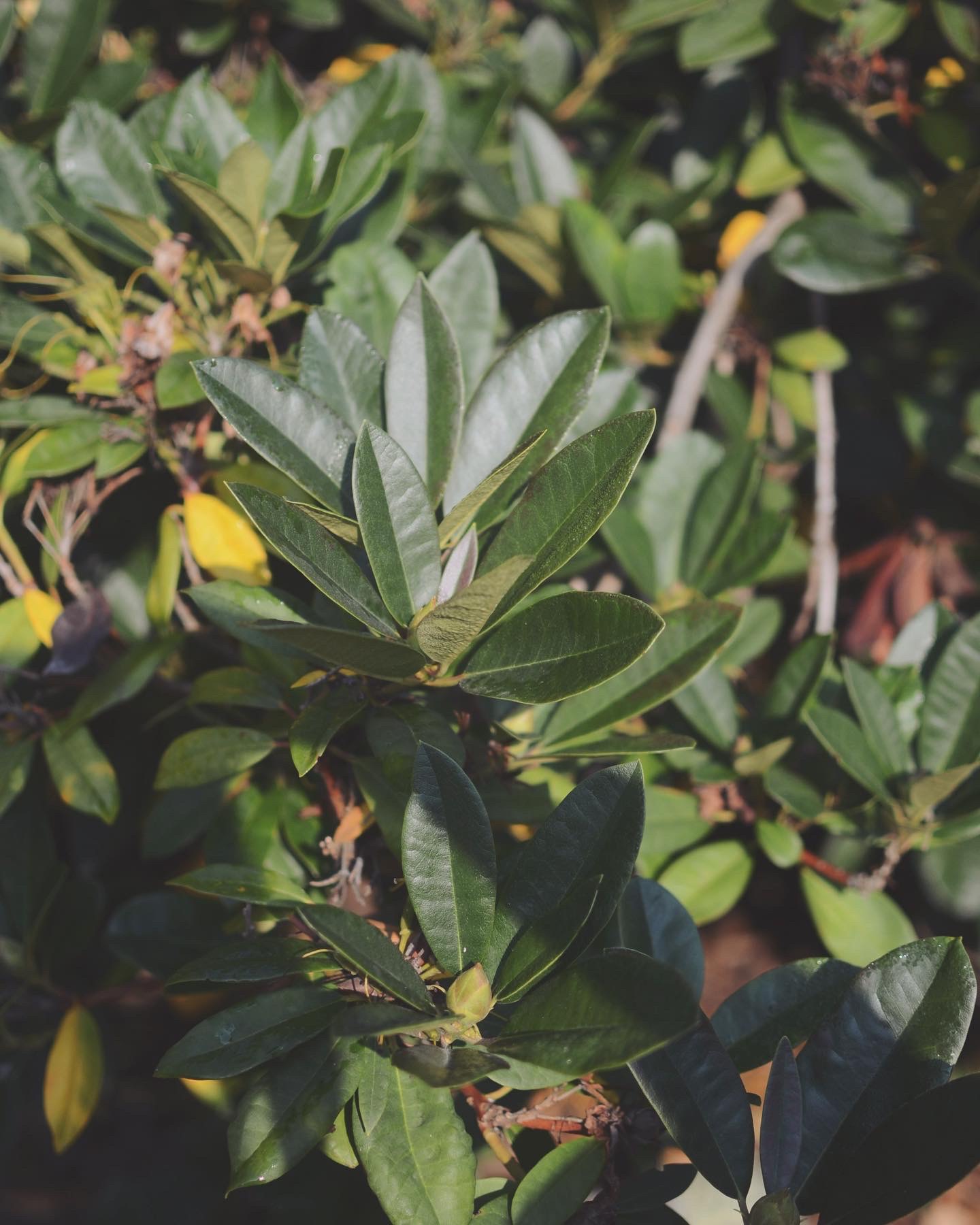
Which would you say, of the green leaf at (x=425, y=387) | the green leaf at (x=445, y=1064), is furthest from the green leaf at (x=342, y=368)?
the green leaf at (x=445, y=1064)

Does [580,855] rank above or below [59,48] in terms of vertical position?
below

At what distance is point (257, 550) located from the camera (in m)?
0.83

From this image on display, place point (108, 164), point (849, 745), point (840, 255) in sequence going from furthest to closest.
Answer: point (840, 255), point (108, 164), point (849, 745)

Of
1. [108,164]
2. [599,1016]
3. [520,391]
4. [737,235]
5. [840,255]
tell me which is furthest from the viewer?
[737,235]

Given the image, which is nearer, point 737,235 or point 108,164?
point 108,164

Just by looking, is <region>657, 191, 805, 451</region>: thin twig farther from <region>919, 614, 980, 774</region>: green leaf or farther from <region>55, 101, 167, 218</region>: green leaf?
<region>55, 101, 167, 218</region>: green leaf

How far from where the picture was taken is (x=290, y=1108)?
1.98 feet

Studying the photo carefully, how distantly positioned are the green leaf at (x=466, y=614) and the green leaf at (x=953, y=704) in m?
0.50

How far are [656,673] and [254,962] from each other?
356 millimetres

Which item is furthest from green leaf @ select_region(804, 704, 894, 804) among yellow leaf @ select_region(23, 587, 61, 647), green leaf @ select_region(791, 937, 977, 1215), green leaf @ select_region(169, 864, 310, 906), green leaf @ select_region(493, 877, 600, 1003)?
yellow leaf @ select_region(23, 587, 61, 647)

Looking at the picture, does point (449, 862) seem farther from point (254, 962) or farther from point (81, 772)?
point (81, 772)

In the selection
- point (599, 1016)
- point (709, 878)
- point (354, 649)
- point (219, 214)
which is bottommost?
point (709, 878)

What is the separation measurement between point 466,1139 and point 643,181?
4.35 ft

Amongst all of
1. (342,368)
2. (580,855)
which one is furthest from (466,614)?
(342,368)
